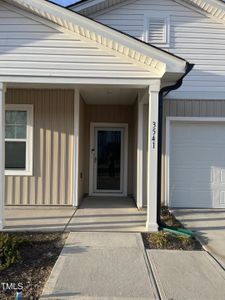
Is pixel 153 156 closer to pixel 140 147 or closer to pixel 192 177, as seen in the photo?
pixel 140 147

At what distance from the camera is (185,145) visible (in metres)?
10.5

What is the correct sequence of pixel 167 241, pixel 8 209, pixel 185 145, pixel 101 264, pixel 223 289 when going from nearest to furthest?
pixel 223 289
pixel 101 264
pixel 167 241
pixel 8 209
pixel 185 145

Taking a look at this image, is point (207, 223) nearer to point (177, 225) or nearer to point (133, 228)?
point (177, 225)

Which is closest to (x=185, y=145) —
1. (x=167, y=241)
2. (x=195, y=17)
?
(x=195, y=17)

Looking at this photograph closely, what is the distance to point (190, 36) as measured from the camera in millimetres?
10539

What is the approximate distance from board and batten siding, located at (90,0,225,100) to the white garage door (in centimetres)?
93

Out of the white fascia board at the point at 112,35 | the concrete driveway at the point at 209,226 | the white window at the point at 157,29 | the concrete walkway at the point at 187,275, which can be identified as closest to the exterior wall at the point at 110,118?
the white window at the point at 157,29

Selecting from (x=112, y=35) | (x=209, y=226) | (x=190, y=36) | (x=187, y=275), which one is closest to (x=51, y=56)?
(x=112, y=35)

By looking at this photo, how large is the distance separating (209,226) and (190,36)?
17.7 ft

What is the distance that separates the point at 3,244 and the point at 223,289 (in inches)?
126

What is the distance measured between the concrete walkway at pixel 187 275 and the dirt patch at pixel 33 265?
1473 mm

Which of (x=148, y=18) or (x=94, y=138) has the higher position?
(x=148, y=18)

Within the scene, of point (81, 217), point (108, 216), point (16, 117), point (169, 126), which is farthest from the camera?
point (169, 126)

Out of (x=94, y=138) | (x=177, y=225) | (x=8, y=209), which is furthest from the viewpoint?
(x=94, y=138)
